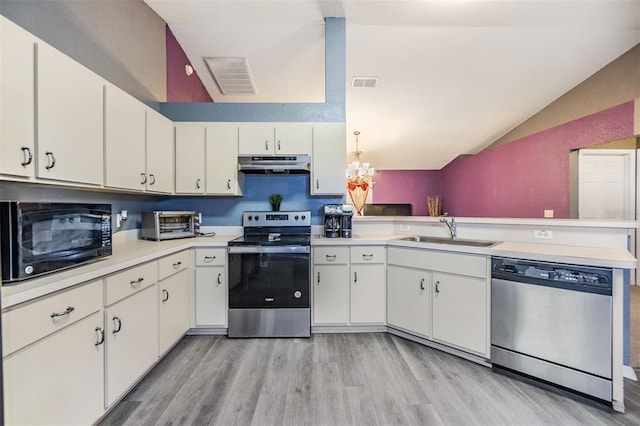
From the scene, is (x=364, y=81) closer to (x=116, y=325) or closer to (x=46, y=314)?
(x=116, y=325)

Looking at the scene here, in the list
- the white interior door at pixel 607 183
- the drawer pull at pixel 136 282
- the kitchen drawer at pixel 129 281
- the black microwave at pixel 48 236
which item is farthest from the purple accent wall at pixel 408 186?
the black microwave at pixel 48 236

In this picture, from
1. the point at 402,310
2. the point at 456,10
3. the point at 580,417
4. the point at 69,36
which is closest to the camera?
the point at 580,417

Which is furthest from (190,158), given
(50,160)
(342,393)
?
(342,393)

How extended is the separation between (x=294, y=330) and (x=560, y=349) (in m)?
1.94

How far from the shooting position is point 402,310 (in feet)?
7.85

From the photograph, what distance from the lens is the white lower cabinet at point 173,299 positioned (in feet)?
6.42

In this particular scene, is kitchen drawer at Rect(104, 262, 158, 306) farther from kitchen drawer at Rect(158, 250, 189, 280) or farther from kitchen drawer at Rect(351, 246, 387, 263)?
kitchen drawer at Rect(351, 246, 387, 263)

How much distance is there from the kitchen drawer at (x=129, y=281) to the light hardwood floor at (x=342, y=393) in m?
0.70

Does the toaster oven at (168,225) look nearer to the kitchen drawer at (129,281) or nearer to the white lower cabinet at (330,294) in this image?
the kitchen drawer at (129,281)

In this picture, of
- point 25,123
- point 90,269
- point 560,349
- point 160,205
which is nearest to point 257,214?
point 160,205

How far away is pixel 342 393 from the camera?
1.71 meters

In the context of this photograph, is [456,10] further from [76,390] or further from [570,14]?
[76,390]

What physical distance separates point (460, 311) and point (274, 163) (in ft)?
7.02

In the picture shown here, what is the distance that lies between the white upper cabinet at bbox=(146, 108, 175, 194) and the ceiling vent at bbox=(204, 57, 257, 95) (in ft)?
5.14
